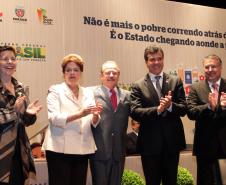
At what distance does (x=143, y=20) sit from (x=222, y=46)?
5.20ft

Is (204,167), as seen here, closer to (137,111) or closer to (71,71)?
(137,111)

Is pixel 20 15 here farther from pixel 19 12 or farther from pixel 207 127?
pixel 207 127

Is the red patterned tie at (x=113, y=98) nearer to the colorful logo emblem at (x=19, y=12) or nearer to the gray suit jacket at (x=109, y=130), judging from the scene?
the gray suit jacket at (x=109, y=130)

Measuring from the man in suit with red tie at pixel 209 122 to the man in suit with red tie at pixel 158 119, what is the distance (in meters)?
A: 0.21

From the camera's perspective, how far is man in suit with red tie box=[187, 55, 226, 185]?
3811 mm

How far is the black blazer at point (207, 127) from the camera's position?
381cm

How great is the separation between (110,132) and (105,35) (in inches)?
87.9

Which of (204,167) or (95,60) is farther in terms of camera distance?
(95,60)

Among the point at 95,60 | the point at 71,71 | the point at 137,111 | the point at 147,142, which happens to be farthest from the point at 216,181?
the point at 95,60

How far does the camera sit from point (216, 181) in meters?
3.79

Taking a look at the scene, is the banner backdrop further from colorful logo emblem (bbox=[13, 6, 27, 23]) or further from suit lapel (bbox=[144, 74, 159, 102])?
suit lapel (bbox=[144, 74, 159, 102])

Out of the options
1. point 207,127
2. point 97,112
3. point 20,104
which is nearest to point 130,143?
point 207,127

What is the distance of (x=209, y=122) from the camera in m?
3.91

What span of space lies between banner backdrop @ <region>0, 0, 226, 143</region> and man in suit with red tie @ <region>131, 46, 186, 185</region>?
5.39ft
